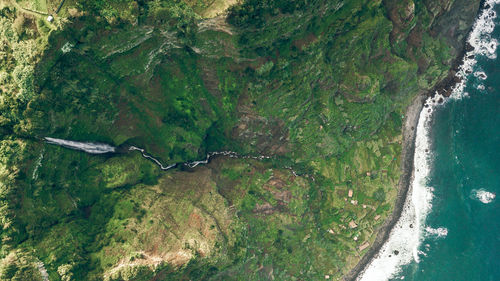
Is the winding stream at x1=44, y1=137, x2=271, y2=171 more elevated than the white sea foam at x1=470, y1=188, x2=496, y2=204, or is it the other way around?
the white sea foam at x1=470, y1=188, x2=496, y2=204

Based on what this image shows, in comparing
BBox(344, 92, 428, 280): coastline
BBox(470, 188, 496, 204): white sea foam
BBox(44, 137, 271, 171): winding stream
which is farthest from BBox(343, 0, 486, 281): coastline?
BBox(44, 137, 271, 171): winding stream

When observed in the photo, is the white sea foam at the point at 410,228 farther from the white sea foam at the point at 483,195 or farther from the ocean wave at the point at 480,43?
the ocean wave at the point at 480,43

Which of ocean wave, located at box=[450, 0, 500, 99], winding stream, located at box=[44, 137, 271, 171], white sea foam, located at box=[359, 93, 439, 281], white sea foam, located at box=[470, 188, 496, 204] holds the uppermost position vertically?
ocean wave, located at box=[450, 0, 500, 99]

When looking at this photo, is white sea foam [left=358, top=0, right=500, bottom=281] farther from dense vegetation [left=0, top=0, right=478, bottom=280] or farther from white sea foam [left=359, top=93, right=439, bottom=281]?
dense vegetation [left=0, top=0, right=478, bottom=280]

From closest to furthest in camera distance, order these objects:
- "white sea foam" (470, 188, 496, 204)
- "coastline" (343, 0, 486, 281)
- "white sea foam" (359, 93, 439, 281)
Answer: "white sea foam" (470, 188, 496, 204) → "coastline" (343, 0, 486, 281) → "white sea foam" (359, 93, 439, 281)

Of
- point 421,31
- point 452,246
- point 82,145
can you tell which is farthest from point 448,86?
point 82,145

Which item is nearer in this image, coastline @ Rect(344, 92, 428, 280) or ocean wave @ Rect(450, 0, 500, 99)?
ocean wave @ Rect(450, 0, 500, 99)
